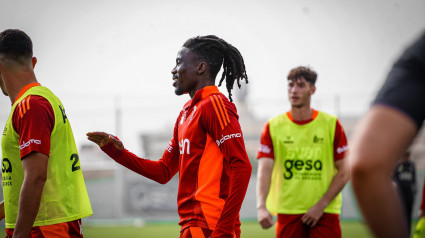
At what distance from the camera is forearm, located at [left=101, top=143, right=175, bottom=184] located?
12.6 ft

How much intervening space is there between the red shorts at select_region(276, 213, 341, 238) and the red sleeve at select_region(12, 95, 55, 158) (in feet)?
9.32

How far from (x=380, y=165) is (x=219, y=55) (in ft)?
9.06

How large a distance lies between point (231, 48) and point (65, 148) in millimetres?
1437

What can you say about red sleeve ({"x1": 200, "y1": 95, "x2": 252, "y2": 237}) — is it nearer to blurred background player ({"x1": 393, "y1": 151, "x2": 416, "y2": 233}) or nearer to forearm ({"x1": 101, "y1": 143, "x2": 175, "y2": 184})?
forearm ({"x1": 101, "y1": 143, "x2": 175, "y2": 184})

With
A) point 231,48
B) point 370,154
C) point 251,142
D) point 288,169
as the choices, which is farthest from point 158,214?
point 370,154

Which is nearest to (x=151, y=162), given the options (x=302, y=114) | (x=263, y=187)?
(x=263, y=187)

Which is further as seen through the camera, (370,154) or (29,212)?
(29,212)

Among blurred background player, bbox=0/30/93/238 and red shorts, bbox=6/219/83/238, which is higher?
blurred background player, bbox=0/30/93/238

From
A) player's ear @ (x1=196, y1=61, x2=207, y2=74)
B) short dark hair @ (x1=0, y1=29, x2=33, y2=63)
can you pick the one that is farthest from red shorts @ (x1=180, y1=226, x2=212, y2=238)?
short dark hair @ (x1=0, y1=29, x2=33, y2=63)

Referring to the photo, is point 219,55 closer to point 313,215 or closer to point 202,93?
point 202,93

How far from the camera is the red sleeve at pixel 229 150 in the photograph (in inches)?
126

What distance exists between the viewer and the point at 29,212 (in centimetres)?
315

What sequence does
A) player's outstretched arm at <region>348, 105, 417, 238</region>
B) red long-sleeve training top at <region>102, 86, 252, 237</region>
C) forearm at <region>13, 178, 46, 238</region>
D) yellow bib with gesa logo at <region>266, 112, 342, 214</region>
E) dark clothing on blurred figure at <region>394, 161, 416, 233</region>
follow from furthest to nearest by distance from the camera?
dark clothing on blurred figure at <region>394, 161, 416, 233</region> < yellow bib with gesa logo at <region>266, 112, 342, 214</region> < red long-sleeve training top at <region>102, 86, 252, 237</region> < forearm at <region>13, 178, 46, 238</region> < player's outstretched arm at <region>348, 105, 417, 238</region>

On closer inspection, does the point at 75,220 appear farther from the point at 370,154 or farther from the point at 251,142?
the point at 251,142
